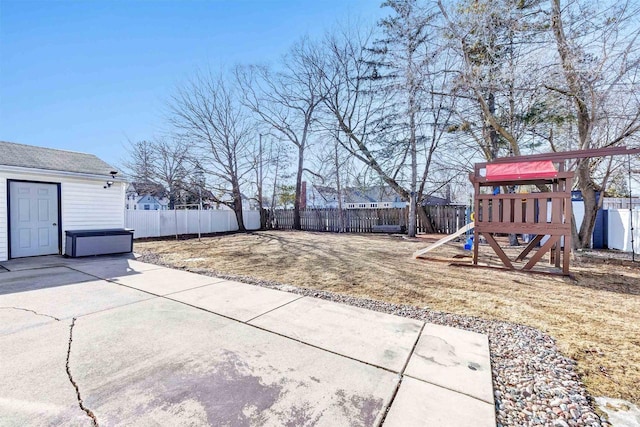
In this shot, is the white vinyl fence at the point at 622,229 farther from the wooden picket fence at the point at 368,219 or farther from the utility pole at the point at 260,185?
the utility pole at the point at 260,185

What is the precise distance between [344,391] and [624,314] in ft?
11.5

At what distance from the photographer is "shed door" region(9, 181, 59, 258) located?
638cm

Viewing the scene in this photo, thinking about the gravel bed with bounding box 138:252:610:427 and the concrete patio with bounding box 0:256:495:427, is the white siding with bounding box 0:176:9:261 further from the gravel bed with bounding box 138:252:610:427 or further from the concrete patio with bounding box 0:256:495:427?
the gravel bed with bounding box 138:252:610:427

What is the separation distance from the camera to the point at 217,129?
15.6m

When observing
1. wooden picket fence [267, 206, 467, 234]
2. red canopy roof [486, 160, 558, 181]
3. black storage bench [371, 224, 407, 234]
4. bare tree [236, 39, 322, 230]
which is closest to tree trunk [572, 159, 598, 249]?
red canopy roof [486, 160, 558, 181]

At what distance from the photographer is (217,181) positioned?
624 inches

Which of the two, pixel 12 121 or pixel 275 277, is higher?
pixel 12 121

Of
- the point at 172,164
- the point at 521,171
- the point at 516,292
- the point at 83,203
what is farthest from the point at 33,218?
the point at 172,164

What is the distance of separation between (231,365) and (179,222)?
1292cm

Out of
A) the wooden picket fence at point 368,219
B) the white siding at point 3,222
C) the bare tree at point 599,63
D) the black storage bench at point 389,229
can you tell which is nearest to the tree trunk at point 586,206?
the bare tree at point 599,63

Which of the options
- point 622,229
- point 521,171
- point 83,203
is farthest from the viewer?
point 622,229

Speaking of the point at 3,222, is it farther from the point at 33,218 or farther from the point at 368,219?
the point at 368,219

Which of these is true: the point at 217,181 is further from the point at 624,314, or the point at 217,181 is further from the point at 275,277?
the point at 624,314

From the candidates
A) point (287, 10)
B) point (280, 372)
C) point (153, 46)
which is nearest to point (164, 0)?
point (153, 46)
